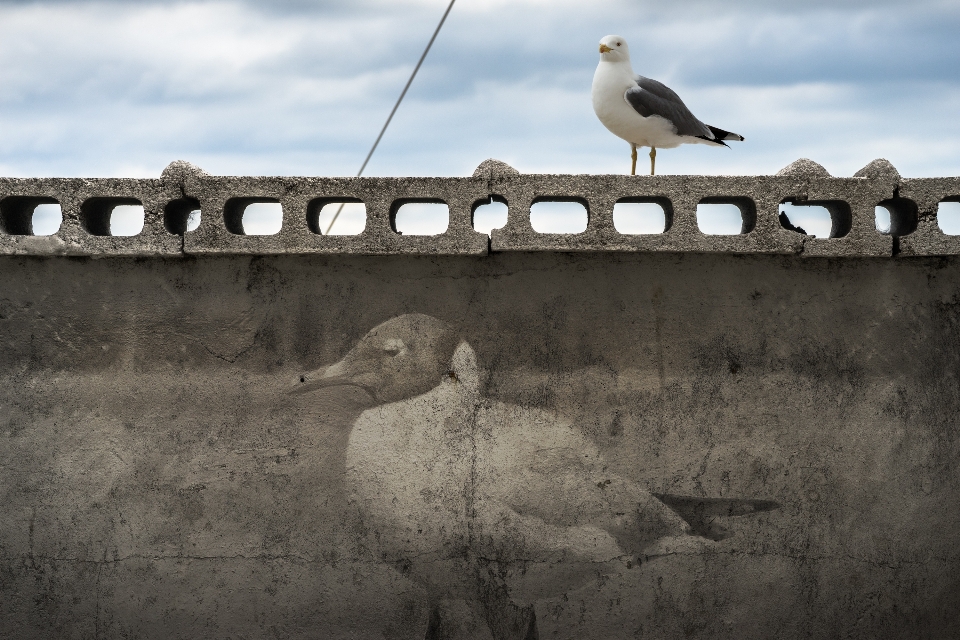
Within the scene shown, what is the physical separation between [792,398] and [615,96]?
214 cm

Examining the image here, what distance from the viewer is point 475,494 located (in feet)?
17.4

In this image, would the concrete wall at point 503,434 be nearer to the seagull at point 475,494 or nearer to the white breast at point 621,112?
the seagull at point 475,494

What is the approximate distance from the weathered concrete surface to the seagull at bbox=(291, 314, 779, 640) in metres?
0.07

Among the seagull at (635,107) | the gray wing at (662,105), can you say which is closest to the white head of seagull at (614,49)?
the seagull at (635,107)

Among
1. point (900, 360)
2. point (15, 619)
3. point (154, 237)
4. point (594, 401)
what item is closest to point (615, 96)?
point (594, 401)

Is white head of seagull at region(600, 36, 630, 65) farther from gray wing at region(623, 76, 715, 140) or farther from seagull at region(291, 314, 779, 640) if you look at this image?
seagull at region(291, 314, 779, 640)

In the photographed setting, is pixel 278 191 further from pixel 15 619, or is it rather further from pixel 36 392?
pixel 15 619

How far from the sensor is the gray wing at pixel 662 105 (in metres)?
5.46

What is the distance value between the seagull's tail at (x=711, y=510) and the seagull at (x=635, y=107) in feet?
6.85

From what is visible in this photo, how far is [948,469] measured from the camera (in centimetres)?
543

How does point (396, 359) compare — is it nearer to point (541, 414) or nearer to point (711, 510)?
point (541, 414)

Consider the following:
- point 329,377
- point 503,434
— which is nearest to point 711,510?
point 503,434

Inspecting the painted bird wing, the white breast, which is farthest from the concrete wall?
the white breast

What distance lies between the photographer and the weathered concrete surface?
17.5 ft
